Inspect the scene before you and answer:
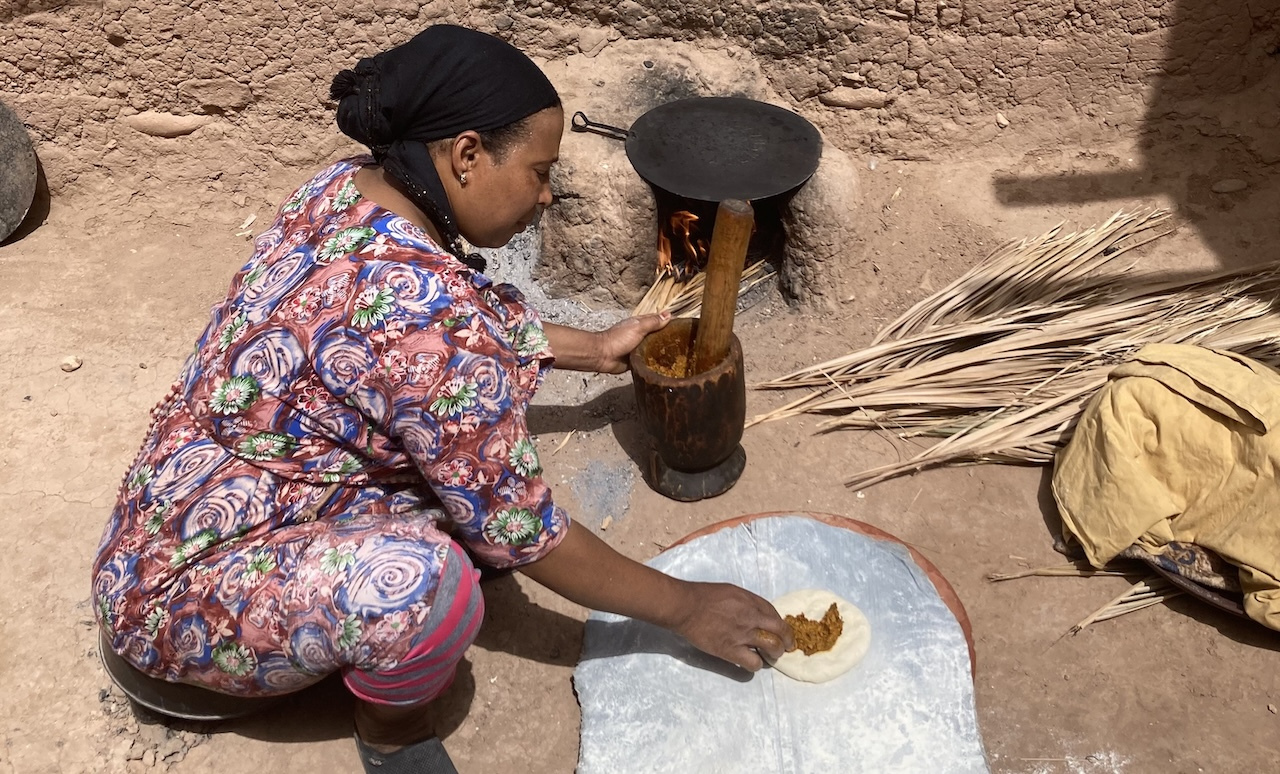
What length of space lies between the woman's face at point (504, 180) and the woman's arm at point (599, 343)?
24.1 inches

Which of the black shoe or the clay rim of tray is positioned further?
the clay rim of tray

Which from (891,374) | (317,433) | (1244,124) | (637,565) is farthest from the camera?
(1244,124)

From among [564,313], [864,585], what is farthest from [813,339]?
[864,585]

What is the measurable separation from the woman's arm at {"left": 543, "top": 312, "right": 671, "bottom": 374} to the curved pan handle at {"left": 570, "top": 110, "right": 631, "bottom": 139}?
1.02 m

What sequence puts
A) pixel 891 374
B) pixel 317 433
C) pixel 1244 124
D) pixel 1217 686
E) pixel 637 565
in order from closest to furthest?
pixel 317 433 < pixel 637 565 < pixel 1217 686 < pixel 891 374 < pixel 1244 124

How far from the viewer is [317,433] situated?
171cm

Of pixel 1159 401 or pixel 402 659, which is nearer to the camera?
pixel 402 659

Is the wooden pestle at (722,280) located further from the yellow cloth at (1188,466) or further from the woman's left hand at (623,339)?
the yellow cloth at (1188,466)

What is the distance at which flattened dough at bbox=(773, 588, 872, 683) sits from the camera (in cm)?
213

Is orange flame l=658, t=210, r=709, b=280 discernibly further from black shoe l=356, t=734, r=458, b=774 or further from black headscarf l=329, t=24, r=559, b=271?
black shoe l=356, t=734, r=458, b=774

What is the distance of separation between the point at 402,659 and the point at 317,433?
44cm

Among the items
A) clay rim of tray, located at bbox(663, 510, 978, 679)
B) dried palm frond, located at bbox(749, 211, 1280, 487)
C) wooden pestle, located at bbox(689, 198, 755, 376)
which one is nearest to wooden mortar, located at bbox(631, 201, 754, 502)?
wooden pestle, located at bbox(689, 198, 755, 376)

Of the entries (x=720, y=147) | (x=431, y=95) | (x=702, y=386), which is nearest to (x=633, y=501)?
(x=702, y=386)

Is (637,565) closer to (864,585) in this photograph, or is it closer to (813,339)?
(864,585)
